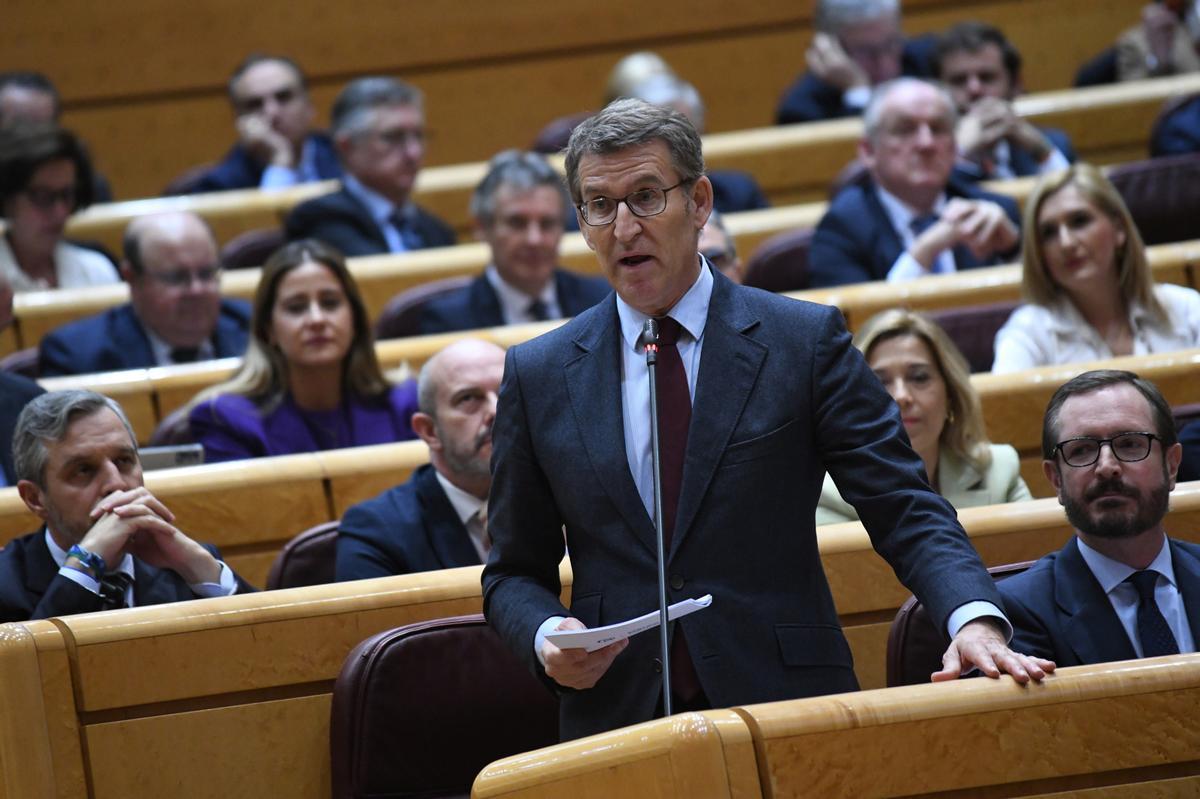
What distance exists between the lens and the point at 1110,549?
1276mm

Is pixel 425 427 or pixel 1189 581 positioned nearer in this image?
pixel 1189 581

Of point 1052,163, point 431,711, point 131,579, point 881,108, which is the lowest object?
point 431,711

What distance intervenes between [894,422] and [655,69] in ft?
7.61

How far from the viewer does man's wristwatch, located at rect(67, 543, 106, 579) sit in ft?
4.53

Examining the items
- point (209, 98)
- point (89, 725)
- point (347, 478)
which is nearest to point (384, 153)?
point (209, 98)

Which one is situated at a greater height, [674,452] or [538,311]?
[538,311]

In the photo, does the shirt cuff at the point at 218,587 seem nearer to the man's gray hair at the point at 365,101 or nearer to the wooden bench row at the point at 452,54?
the man's gray hair at the point at 365,101

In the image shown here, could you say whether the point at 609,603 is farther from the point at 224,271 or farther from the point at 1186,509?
the point at 224,271

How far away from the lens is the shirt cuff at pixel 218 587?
4.73ft

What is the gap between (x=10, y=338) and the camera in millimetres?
2551

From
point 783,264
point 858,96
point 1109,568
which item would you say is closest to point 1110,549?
point 1109,568

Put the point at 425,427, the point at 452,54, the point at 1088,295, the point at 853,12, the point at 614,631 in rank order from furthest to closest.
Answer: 1. the point at 452,54
2. the point at 853,12
3. the point at 1088,295
4. the point at 425,427
5. the point at 614,631

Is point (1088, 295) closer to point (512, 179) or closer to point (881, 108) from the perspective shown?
point (881, 108)

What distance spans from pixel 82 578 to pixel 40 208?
1.54m
